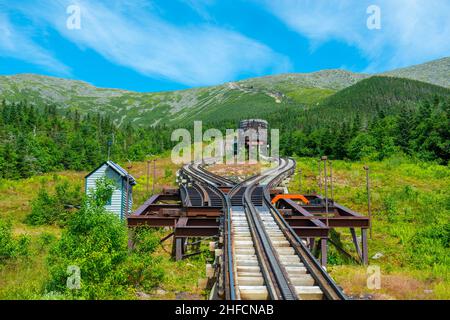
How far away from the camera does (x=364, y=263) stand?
13711mm

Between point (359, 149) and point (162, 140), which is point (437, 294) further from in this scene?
point (162, 140)

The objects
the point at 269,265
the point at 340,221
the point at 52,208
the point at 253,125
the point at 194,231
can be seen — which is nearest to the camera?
the point at 269,265

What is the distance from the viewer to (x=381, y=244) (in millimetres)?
16750

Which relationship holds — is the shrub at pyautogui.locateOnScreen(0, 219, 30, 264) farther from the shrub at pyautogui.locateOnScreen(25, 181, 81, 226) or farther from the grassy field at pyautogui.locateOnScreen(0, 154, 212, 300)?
the shrub at pyautogui.locateOnScreen(25, 181, 81, 226)

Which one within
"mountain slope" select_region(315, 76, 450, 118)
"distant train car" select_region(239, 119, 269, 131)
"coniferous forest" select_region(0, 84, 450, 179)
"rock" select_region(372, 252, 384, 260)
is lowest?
"rock" select_region(372, 252, 384, 260)

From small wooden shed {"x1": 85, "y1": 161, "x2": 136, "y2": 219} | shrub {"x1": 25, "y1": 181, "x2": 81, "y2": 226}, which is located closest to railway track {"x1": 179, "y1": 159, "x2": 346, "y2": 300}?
small wooden shed {"x1": 85, "y1": 161, "x2": 136, "y2": 219}

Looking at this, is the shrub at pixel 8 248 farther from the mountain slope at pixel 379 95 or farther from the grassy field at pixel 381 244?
the mountain slope at pixel 379 95

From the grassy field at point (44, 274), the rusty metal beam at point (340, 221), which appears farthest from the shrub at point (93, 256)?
the rusty metal beam at point (340, 221)

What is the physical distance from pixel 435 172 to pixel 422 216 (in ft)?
58.9

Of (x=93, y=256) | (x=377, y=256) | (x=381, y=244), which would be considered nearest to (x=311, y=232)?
(x=377, y=256)

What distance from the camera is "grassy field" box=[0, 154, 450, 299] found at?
9914 millimetres

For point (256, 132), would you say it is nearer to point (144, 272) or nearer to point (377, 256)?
point (377, 256)

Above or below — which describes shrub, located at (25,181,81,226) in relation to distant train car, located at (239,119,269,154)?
below

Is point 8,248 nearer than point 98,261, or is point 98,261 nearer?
point 98,261
